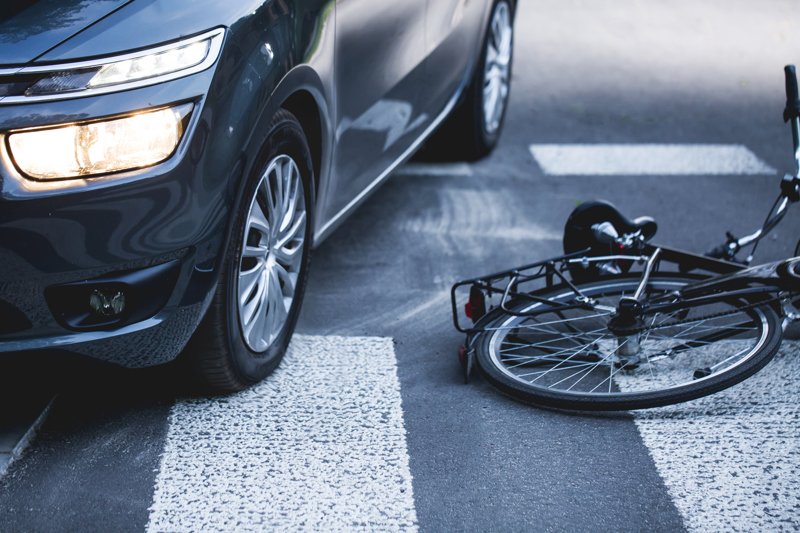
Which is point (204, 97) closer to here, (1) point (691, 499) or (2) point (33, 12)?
(2) point (33, 12)

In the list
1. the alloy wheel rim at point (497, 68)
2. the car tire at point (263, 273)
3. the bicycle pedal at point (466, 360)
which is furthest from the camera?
the alloy wheel rim at point (497, 68)

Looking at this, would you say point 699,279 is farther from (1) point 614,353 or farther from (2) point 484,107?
(2) point 484,107

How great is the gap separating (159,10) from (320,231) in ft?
3.71

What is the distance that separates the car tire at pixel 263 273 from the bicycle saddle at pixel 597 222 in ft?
3.35

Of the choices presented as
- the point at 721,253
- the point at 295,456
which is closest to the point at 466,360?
the point at 295,456

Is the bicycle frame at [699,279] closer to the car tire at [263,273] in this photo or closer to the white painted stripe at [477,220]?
the car tire at [263,273]

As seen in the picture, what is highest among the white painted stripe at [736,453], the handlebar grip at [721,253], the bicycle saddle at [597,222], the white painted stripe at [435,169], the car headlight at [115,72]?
the car headlight at [115,72]

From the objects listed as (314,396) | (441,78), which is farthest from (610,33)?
(314,396)

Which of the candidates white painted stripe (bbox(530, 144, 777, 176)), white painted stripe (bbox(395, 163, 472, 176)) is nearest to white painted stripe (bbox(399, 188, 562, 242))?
white painted stripe (bbox(395, 163, 472, 176))

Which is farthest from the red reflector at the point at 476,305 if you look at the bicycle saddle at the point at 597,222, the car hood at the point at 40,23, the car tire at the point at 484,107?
the car tire at the point at 484,107

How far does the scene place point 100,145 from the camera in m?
1.85

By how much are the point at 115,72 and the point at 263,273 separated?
2.82 ft

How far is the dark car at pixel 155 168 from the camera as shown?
1.82 meters

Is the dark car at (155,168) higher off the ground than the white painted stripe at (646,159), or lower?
higher
